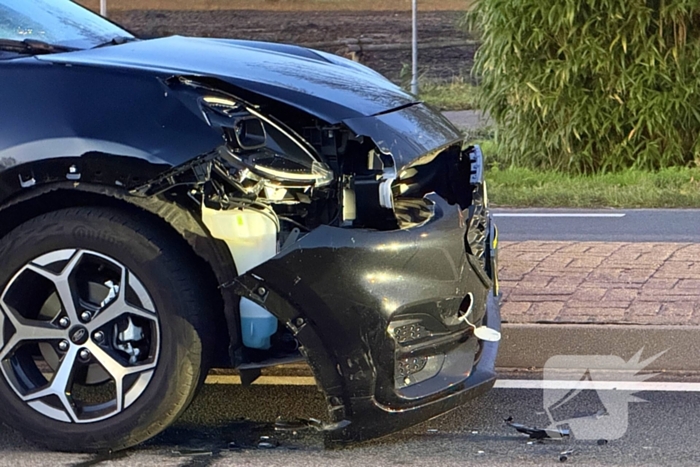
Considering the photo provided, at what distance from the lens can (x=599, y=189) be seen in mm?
10242

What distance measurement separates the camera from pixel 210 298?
336 centimetres

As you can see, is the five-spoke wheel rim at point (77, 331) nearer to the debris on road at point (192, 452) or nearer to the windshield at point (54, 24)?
the debris on road at point (192, 452)

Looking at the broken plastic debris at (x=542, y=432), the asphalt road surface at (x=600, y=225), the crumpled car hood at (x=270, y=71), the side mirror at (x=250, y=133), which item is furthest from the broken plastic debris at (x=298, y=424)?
the asphalt road surface at (x=600, y=225)

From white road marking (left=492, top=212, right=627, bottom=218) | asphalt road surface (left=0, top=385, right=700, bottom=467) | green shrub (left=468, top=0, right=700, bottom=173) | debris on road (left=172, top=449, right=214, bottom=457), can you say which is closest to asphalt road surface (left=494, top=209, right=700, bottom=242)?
white road marking (left=492, top=212, right=627, bottom=218)

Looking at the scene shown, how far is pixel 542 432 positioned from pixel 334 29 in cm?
3091

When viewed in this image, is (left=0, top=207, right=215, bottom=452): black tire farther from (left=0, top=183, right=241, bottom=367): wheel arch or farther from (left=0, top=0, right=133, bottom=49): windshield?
(left=0, top=0, right=133, bottom=49): windshield

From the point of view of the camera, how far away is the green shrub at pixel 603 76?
37.6 feet

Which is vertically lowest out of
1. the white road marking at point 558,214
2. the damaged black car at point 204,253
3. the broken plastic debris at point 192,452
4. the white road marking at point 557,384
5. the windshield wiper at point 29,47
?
the white road marking at point 558,214

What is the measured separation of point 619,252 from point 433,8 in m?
31.6

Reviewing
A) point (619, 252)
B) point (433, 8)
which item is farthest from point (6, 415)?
point (433, 8)

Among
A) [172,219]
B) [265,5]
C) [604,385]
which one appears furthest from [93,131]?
[265,5]

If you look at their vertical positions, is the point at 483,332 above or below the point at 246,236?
below

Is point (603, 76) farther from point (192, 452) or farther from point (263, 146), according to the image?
point (192, 452)

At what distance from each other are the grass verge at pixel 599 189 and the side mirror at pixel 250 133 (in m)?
6.66
